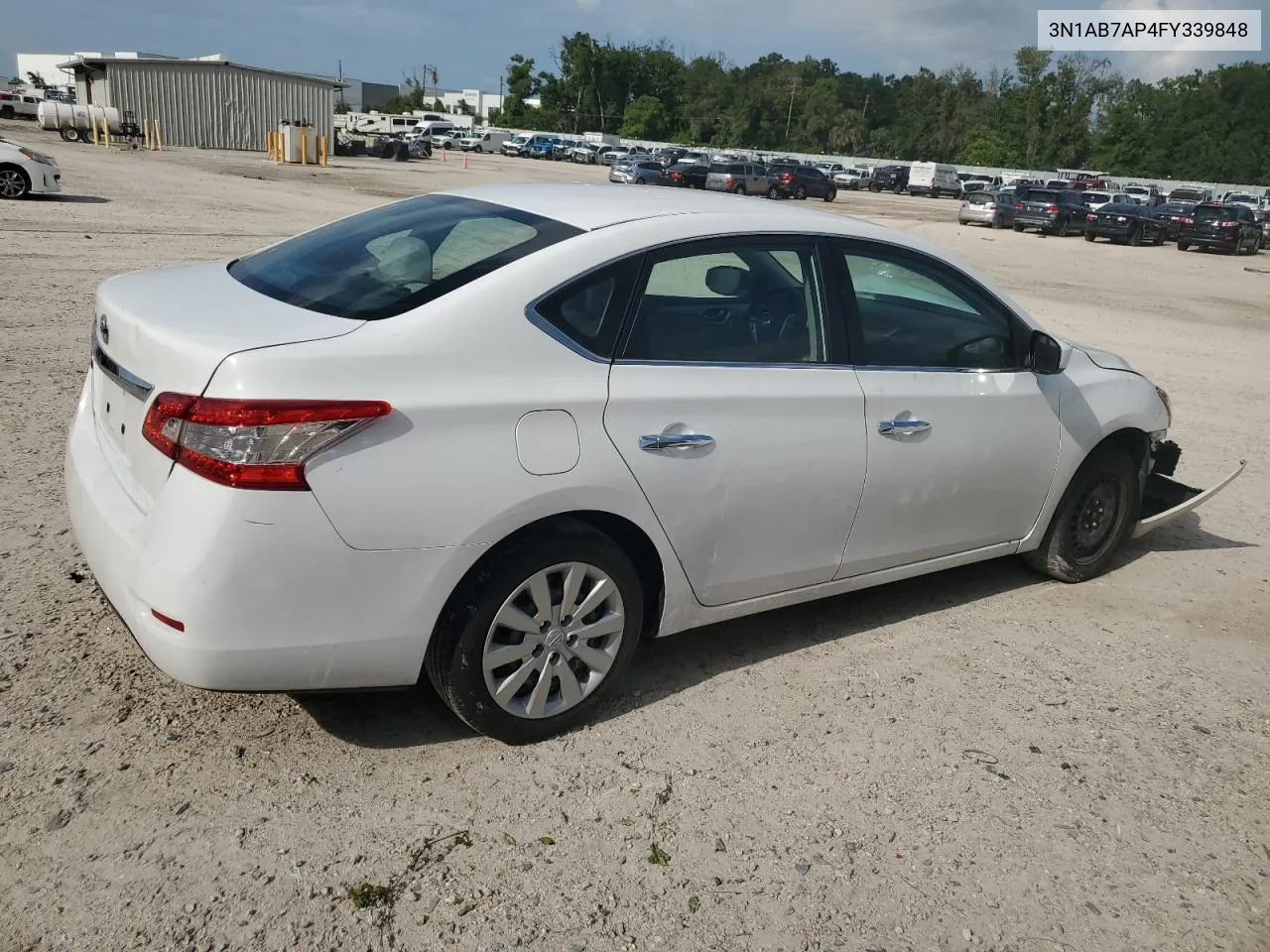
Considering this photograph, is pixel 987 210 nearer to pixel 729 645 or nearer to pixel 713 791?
pixel 729 645

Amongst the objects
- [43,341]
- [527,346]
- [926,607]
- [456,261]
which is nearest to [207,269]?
[456,261]

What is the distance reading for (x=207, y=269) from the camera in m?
3.88

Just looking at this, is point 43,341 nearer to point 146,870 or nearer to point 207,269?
point 207,269

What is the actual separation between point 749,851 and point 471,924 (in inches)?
31.8

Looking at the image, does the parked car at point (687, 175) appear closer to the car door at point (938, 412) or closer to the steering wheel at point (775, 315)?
the car door at point (938, 412)

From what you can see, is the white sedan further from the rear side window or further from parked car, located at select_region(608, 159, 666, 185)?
parked car, located at select_region(608, 159, 666, 185)

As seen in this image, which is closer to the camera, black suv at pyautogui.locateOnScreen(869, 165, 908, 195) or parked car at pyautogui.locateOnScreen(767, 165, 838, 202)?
parked car at pyautogui.locateOnScreen(767, 165, 838, 202)

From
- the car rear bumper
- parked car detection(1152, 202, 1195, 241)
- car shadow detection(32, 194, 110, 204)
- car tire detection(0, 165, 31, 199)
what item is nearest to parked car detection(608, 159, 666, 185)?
parked car detection(1152, 202, 1195, 241)

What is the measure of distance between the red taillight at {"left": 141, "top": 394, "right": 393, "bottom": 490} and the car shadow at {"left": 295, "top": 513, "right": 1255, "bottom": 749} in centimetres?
100

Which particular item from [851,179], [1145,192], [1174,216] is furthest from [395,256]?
[851,179]

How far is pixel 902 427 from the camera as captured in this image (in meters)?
4.00

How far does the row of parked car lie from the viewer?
33.6 metres

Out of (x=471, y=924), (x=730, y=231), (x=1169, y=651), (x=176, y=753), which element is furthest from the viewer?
(x=1169, y=651)

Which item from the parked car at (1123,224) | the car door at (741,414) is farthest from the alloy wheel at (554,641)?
the parked car at (1123,224)
